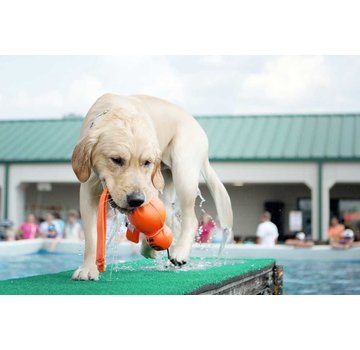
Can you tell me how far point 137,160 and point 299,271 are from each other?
526 cm

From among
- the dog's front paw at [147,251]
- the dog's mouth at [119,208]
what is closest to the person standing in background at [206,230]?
the dog's front paw at [147,251]

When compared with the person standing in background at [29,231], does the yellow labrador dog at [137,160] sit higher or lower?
higher

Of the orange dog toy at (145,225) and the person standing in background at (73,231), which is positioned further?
the person standing in background at (73,231)

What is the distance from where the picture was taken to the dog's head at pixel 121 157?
4.12 m

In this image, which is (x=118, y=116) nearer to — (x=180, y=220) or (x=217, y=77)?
(x=180, y=220)

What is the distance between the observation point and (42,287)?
4.17 m

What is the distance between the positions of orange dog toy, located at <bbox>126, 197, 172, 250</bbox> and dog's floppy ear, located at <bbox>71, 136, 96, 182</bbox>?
0.33 m

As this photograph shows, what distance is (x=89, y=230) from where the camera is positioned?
4578 mm

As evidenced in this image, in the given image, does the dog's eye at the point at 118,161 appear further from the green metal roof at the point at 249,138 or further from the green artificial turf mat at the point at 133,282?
the green metal roof at the point at 249,138

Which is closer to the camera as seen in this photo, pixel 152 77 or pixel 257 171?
pixel 152 77

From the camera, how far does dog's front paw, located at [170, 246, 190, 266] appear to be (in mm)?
4816

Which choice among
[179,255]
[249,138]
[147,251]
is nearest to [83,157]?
[179,255]

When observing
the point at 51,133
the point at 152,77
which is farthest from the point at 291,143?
the point at 152,77
